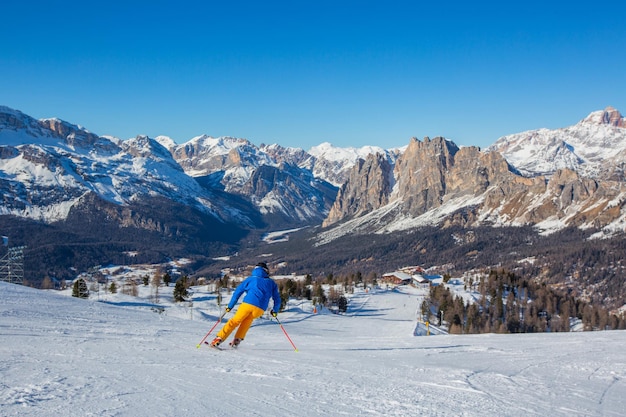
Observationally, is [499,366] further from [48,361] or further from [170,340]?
[48,361]

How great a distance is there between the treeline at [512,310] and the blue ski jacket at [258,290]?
71.0 metres

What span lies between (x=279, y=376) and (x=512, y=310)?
342ft

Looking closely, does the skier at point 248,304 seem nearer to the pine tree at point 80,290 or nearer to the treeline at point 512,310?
the pine tree at point 80,290

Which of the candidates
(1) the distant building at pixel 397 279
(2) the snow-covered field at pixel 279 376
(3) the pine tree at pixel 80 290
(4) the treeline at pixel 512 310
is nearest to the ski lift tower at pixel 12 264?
(3) the pine tree at pixel 80 290

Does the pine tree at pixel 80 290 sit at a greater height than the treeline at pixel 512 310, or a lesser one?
greater

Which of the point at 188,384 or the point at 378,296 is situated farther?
the point at 378,296

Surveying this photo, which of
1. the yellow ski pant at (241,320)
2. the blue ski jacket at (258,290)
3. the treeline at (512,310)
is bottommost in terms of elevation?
the treeline at (512,310)

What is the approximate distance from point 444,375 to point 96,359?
29.5 feet

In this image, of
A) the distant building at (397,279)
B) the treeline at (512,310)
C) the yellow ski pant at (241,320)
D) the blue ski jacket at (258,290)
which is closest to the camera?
the yellow ski pant at (241,320)

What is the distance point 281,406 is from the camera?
9.08 meters

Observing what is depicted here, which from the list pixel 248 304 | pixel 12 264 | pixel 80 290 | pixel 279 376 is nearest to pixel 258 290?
pixel 248 304

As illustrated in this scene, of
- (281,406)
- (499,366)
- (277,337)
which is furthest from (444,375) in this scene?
(277,337)

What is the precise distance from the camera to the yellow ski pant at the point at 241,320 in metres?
16.7

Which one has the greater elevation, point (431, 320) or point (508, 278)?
point (508, 278)
